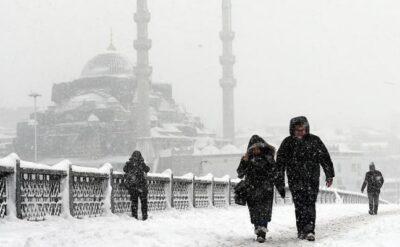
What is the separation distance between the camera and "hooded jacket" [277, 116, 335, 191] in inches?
289

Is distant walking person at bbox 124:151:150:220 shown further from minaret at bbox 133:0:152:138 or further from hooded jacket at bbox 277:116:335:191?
minaret at bbox 133:0:152:138

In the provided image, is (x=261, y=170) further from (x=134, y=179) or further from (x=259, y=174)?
(x=134, y=179)

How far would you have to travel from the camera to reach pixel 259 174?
757cm

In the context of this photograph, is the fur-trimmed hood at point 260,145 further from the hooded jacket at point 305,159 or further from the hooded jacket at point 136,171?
the hooded jacket at point 136,171

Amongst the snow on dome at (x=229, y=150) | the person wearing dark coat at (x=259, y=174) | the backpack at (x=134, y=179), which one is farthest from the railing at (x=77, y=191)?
the snow on dome at (x=229, y=150)

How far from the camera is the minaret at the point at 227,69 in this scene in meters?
87.2

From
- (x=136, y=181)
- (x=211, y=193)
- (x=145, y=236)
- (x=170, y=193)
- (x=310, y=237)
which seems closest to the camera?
(x=310, y=237)

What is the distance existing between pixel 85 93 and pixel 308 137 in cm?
9009

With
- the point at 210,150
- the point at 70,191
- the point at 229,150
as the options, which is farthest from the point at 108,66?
the point at 70,191

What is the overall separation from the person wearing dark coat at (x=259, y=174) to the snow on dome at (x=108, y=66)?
91.8 m

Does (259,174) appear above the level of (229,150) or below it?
above

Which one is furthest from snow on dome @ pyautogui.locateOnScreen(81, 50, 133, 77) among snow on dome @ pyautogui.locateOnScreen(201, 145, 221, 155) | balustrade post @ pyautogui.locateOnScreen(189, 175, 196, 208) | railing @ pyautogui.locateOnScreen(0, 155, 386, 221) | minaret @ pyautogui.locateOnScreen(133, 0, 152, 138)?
railing @ pyautogui.locateOnScreen(0, 155, 386, 221)

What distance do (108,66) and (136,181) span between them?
298 feet

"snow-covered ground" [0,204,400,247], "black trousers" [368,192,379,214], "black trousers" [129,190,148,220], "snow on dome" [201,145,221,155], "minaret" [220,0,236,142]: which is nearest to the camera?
"snow-covered ground" [0,204,400,247]
